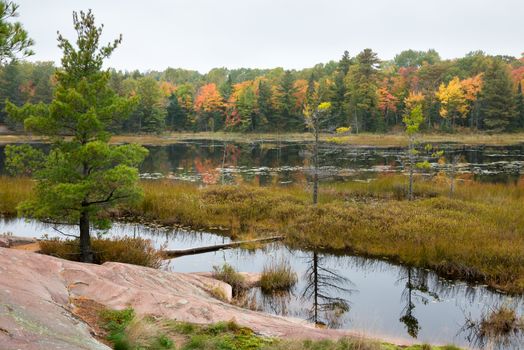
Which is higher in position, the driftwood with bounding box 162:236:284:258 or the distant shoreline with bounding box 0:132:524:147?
the distant shoreline with bounding box 0:132:524:147

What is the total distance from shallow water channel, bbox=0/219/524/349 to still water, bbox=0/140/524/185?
10633 mm

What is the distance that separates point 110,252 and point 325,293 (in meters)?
6.40

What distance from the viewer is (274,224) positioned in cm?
1953

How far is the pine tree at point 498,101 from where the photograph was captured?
73.5m

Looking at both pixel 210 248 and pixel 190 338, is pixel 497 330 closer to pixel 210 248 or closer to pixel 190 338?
pixel 190 338

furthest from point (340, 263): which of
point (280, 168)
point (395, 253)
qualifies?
point (280, 168)

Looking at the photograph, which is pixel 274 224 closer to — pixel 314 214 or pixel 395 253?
pixel 314 214

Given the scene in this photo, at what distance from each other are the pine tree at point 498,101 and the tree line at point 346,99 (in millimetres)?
144

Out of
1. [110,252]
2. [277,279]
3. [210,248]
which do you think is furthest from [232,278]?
[110,252]

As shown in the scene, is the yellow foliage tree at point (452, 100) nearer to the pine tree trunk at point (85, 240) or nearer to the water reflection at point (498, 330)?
the water reflection at point (498, 330)

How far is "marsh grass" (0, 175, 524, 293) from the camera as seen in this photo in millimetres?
14266

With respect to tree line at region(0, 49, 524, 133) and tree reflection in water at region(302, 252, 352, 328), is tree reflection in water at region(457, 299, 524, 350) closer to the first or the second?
tree reflection in water at region(302, 252, 352, 328)

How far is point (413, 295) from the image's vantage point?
12820mm

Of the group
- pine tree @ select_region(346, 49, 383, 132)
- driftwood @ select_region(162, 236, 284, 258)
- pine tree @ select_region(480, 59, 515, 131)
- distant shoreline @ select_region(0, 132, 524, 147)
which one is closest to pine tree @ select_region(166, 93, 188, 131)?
distant shoreline @ select_region(0, 132, 524, 147)
